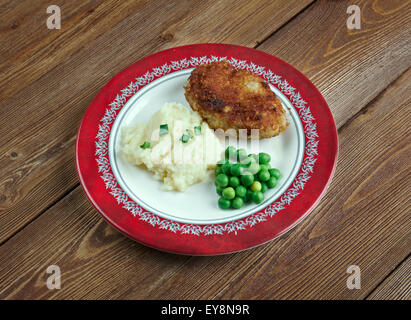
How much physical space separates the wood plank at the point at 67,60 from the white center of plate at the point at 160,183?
0.50 meters

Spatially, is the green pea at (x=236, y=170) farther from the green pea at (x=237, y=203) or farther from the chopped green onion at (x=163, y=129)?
the chopped green onion at (x=163, y=129)

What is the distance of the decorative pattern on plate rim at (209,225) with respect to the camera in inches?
110

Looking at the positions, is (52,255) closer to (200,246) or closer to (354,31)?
(200,246)

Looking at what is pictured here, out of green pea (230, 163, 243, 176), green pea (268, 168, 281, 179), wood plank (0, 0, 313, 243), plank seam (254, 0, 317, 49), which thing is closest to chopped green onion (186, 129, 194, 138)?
green pea (230, 163, 243, 176)

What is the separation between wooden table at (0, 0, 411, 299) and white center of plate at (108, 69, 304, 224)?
0.29m

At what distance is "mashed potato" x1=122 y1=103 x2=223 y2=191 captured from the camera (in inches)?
119

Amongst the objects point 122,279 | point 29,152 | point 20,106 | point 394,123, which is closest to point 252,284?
point 122,279

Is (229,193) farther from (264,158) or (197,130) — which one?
(197,130)

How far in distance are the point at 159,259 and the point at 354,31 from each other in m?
2.89

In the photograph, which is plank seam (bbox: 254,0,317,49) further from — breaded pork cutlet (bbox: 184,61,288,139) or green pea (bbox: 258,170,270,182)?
green pea (bbox: 258,170,270,182)

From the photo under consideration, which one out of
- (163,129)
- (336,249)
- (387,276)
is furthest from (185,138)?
(387,276)

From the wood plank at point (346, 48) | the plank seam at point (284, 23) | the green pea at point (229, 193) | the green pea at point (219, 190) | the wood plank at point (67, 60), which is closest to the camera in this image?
the green pea at point (229, 193)

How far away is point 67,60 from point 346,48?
8.76 ft

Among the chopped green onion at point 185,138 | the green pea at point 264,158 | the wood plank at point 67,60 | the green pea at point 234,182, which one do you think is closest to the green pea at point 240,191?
the green pea at point 234,182
